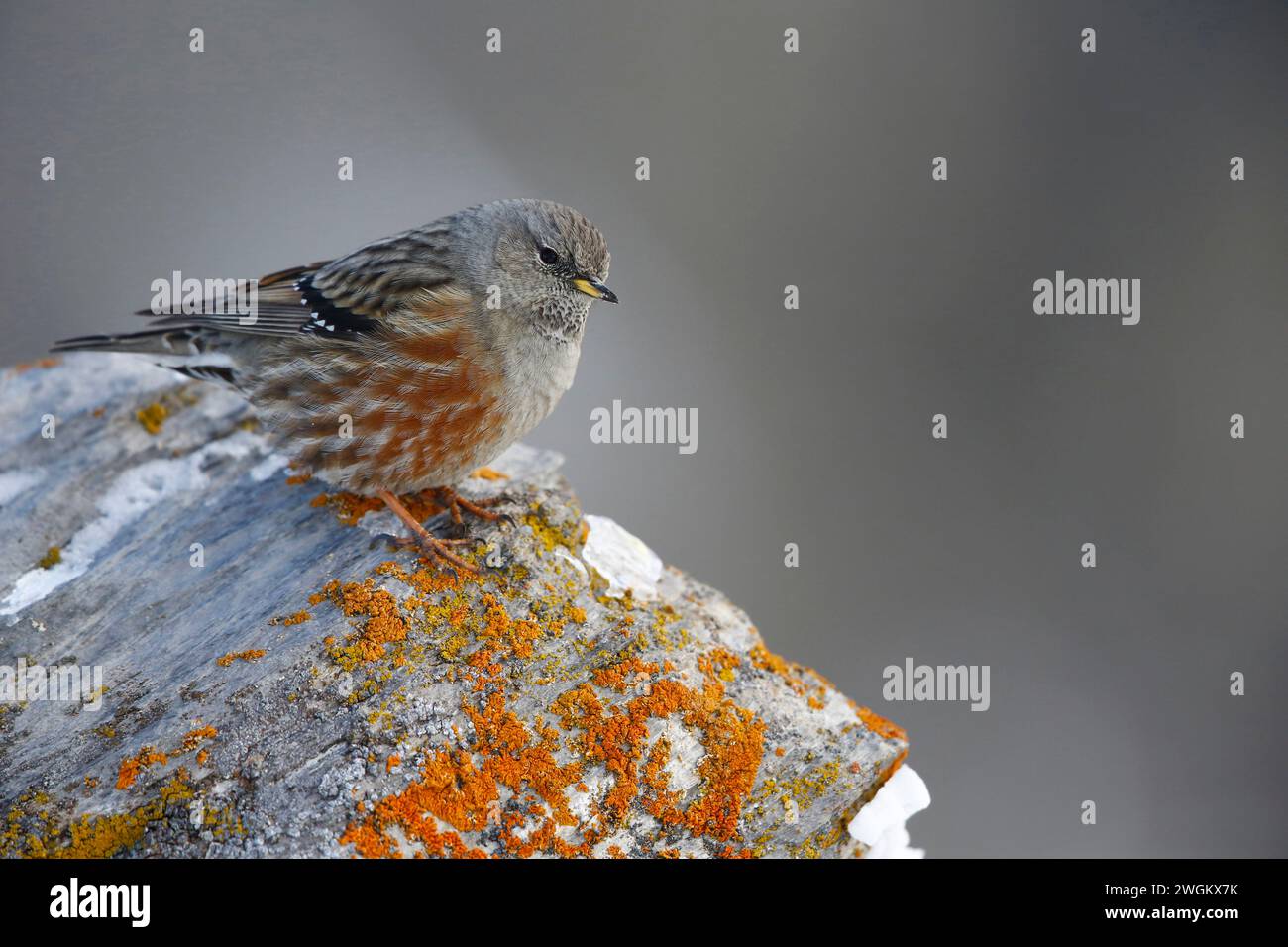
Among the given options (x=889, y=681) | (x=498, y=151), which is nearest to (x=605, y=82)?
(x=498, y=151)

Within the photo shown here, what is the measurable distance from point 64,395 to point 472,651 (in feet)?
14.1

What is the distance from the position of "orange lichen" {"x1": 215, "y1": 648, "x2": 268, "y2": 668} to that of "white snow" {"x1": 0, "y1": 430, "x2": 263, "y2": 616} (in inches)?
62.5

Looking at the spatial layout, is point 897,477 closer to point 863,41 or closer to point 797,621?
point 797,621

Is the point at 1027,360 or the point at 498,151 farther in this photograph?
the point at 498,151

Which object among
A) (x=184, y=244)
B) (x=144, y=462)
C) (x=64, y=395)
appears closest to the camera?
(x=144, y=462)

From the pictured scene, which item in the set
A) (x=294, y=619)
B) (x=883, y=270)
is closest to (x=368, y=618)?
(x=294, y=619)

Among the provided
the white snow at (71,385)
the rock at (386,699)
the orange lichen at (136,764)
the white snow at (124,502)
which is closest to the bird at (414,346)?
the rock at (386,699)

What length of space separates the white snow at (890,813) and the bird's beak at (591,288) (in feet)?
9.89

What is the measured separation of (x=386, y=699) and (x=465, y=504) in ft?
4.76

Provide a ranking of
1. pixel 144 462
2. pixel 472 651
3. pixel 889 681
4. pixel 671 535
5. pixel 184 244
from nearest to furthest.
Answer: pixel 472 651 → pixel 144 462 → pixel 889 681 → pixel 671 535 → pixel 184 244

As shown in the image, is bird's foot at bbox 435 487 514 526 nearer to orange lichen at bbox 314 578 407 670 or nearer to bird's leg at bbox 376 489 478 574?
bird's leg at bbox 376 489 478 574

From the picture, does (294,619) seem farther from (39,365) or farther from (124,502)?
(39,365)

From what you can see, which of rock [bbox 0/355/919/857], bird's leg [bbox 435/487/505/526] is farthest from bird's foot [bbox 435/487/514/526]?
rock [bbox 0/355/919/857]

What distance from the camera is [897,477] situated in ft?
37.5
